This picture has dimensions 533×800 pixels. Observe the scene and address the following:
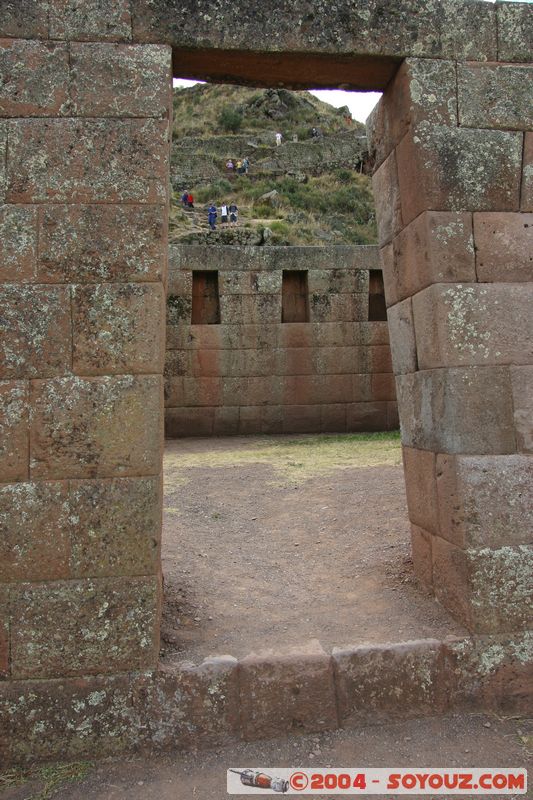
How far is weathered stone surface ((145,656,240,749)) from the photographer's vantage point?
8.55ft

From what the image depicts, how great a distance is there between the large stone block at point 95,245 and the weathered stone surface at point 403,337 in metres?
1.53

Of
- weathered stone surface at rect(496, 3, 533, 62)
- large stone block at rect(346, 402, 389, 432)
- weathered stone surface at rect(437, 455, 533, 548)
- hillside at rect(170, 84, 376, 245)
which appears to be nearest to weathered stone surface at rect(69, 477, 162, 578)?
weathered stone surface at rect(437, 455, 533, 548)

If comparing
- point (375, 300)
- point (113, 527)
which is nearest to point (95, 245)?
point (113, 527)

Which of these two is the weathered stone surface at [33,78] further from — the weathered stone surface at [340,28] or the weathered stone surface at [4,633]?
the weathered stone surface at [4,633]

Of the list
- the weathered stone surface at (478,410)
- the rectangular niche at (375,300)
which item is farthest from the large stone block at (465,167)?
the rectangular niche at (375,300)

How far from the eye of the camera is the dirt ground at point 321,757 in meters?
2.36

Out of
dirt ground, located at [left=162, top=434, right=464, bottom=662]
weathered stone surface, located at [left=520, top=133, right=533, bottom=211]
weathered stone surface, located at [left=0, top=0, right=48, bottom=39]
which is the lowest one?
dirt ground, located at [left=162, top=434, right=464, bottom=662]

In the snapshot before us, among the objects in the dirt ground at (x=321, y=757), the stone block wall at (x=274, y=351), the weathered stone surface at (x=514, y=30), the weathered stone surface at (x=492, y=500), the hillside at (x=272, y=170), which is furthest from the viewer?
the hillside at (x=272, y=170)

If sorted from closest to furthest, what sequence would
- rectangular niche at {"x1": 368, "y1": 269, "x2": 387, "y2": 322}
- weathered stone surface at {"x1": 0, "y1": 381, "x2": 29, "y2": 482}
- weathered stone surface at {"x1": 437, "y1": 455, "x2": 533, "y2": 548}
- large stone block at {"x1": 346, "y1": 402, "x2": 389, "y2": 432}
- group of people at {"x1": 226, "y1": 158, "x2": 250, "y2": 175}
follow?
1. weathered stone surface at {"x1": 0, "y1": 381, "x2": 29, "y2": 482}
2. weathered stone surface at {"x1": 437, "y1": 455, "x2": 533, "y2": 548}
3. large stone block at {"x1": 346, "y1": 402, "x2": 389, "y2": 432}
4. rectangular niche at {"x1": 368, "y1": 269, "x2": 387, "y2": 322}
5. group of people at {"x1": 226, "y1": 158, "x2": 250, "y2": 175}

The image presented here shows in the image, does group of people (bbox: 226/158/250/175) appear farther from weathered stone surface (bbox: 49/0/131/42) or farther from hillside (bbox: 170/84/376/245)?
weathered stone surface (bbox: 49/0/131/42)

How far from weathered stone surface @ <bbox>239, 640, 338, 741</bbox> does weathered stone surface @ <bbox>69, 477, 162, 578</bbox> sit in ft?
2.34

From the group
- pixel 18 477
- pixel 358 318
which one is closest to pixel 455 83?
pixel 18 477

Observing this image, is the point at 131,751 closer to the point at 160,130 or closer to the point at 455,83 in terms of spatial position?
the point at 160,130

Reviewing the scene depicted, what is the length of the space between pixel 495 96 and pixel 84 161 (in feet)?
7.28
